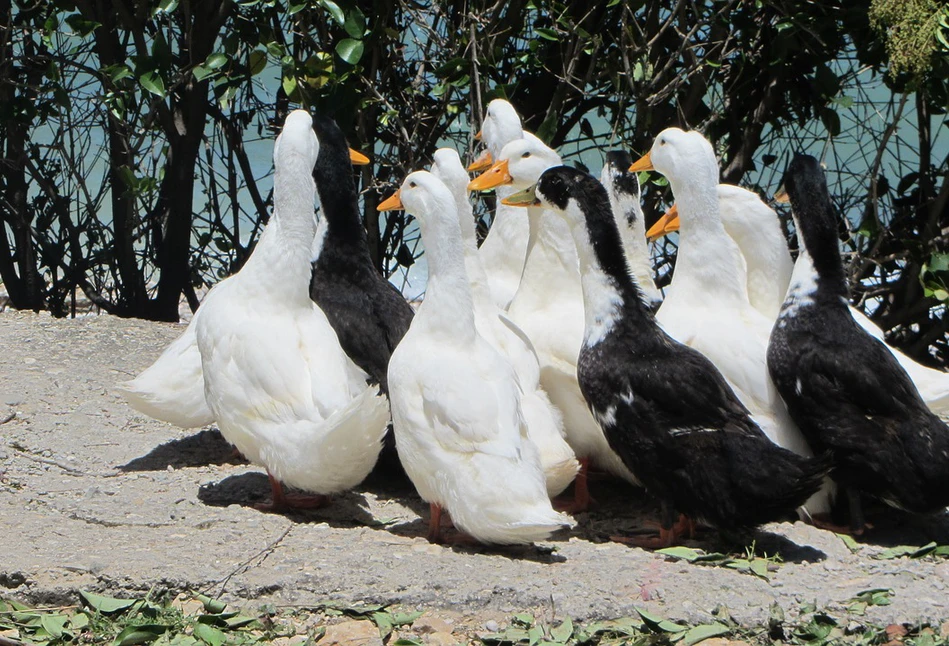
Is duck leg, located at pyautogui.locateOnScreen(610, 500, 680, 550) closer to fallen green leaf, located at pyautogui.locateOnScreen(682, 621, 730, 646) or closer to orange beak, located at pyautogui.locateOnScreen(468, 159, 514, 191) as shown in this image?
fallen green leaf, located at pyautogui.locateOnScreen(682, 621, 730, 646)

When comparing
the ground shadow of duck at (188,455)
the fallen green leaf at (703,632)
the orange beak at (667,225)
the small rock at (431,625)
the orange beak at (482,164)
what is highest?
the orange beak at (482,164)

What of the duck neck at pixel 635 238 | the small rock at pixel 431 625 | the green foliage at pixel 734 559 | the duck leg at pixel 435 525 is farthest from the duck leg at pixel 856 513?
the small rock at pixel 431 625

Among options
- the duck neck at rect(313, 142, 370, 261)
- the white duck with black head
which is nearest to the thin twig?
the duck neck at rect(313, 142, 370, 261)

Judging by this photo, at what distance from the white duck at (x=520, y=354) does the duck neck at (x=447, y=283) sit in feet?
0.87

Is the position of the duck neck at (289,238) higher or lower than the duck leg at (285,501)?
higher

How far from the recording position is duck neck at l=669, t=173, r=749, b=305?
14.7ft

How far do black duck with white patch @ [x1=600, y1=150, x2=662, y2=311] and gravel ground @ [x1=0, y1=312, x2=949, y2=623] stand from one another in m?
0.81

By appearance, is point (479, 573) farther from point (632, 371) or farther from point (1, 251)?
point (1, 251)

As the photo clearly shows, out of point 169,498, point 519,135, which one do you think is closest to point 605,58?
point 519,135

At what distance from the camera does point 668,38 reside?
6879 millimetres

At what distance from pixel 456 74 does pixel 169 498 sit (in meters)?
2.62

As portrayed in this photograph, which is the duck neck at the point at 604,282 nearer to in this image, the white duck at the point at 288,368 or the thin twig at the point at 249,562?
the white duck at the point at 288,368

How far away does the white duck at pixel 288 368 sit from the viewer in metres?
3.97

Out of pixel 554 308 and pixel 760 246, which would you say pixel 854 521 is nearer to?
pixel 760 246
